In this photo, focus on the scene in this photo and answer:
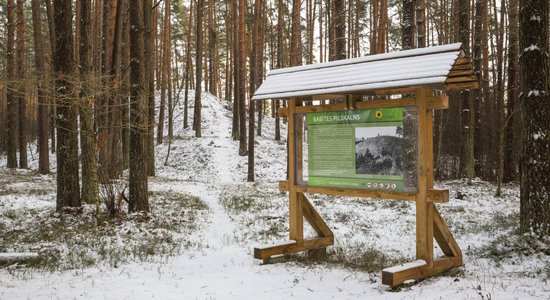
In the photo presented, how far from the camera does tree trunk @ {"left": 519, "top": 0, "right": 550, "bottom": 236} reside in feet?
25.0

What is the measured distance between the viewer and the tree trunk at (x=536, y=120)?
7617mm

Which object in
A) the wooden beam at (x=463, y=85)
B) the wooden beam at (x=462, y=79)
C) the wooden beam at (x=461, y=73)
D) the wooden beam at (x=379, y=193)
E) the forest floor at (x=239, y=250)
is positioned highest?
the wooden beam at (x=461, y=73)

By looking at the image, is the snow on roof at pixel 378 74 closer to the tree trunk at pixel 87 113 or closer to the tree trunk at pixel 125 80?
the tree trunk at pixel 87 113

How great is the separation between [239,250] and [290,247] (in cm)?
137

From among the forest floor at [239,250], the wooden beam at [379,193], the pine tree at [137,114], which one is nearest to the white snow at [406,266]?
the forest floor at [239,250]

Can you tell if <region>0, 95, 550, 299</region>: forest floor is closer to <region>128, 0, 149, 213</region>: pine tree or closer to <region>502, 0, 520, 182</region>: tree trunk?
<region>128, 0, 149, 213</region>: pine tree

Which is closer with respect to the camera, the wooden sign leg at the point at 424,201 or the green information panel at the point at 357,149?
the wooden sign leg at the point at 424,201

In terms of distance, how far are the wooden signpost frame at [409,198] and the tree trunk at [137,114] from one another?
4.60 meters

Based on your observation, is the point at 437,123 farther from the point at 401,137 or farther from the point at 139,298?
the point at 139,298

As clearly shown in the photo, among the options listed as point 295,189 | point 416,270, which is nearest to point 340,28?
point 295,189

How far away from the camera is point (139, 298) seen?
18.4 ft

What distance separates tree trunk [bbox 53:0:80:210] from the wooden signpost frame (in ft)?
19.6

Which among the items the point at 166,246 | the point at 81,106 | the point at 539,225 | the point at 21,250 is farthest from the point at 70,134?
the point at 539,225

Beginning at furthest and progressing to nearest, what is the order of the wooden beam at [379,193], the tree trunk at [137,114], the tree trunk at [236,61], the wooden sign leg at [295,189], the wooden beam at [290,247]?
the tree trunk at [236,61]
the tree trunk at [137,114]
the wooden sign leg at [295,189]
the wooden beam at [290,247]
the wooden beam at [379,193]
